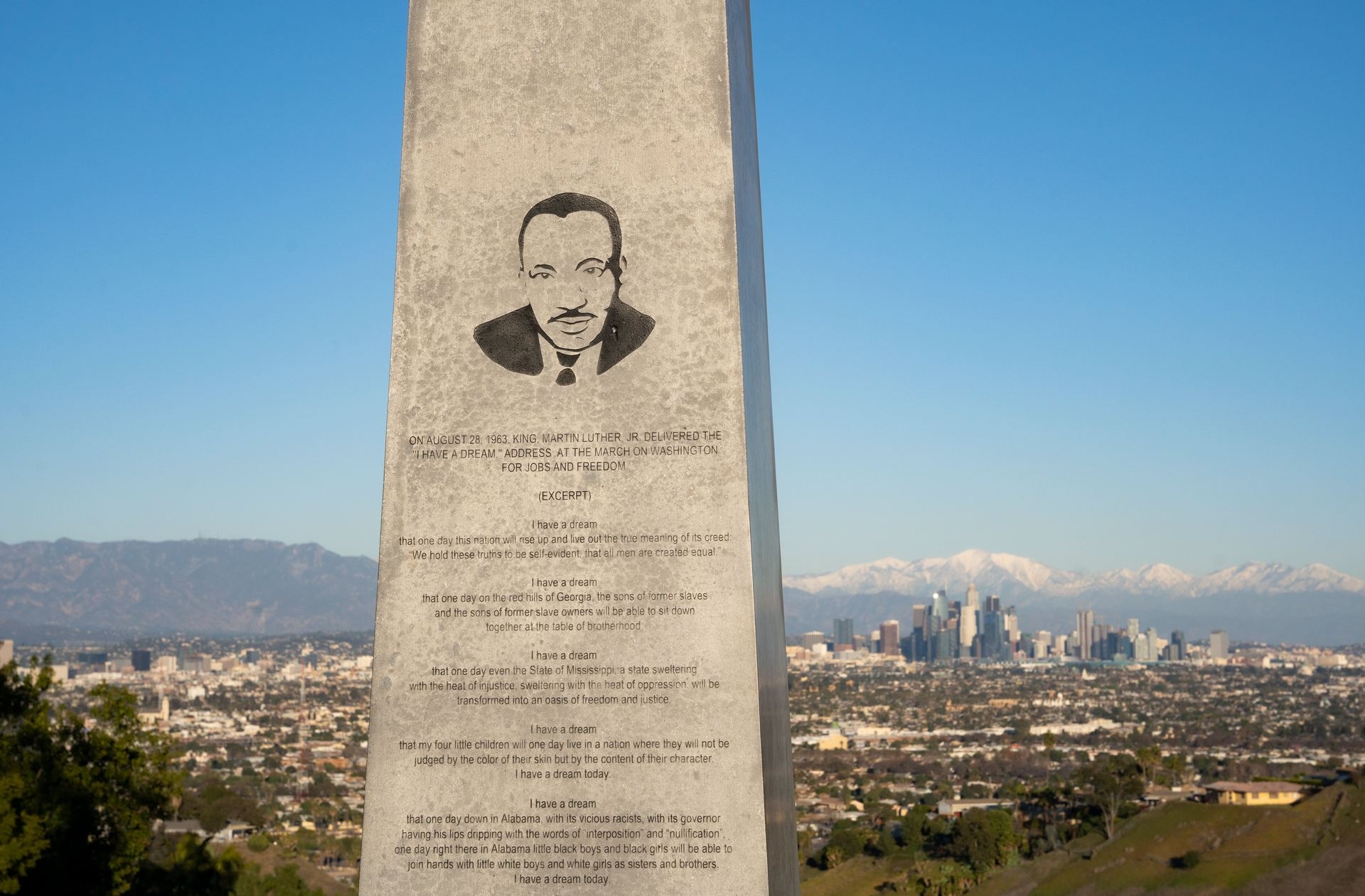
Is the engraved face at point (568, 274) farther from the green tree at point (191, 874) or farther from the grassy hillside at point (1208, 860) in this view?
the grassy hillside at point (1208, 860)

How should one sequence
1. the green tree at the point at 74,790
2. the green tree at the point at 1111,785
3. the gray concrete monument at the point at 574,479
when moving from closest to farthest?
the gray concrete monument at the point at 574,479
the green tree at the point at 74,790
the green tree at the point at 1111,785

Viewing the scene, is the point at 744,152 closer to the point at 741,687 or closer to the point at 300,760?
the point at 741,687

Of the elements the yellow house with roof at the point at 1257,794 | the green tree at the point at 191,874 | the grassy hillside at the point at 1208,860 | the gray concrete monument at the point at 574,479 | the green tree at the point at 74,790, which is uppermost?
the gray concrete monument at the point at 574,479

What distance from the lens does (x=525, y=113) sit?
839 cm

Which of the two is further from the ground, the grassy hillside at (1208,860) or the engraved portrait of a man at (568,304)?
the engraved portrait of a man at (568,304)

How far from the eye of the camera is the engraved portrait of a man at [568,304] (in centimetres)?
811

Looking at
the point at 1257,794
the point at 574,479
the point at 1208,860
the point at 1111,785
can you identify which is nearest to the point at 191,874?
the point at 574,479

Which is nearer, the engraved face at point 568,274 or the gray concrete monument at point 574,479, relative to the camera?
the gray concrete monument at point 574,479

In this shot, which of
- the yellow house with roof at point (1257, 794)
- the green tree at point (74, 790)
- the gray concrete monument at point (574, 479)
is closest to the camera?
the gray concrete monument at point (574, 479)

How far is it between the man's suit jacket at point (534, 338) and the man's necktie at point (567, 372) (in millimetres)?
126

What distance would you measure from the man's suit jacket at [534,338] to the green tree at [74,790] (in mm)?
14814

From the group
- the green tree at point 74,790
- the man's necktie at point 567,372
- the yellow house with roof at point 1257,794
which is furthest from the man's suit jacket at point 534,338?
the yellow house with roof at point 1257,794

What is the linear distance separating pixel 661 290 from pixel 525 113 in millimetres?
1424

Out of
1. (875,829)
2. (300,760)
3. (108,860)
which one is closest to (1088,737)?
(875,829)
